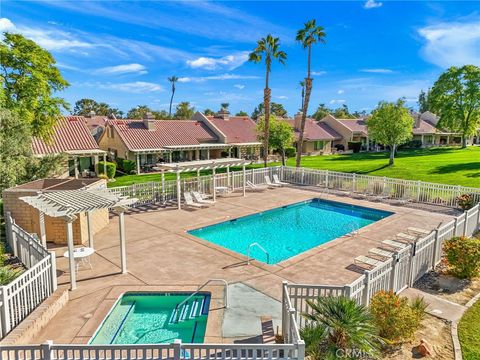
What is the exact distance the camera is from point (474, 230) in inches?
525

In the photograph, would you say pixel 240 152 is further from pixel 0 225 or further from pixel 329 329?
pixel 329 329

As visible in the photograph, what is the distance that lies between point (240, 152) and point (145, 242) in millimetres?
30394

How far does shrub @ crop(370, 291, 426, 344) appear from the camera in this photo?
6.37 m

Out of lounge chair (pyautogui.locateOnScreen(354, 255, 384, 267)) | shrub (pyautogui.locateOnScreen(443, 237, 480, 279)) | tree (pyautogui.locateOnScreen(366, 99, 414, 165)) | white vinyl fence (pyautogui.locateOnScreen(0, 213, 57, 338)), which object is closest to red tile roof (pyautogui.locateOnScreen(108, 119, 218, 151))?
tree (pyautogui.locateOnScreen(366, 99, 414, 165))

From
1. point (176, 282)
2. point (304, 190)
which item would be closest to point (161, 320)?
point (176, 282)

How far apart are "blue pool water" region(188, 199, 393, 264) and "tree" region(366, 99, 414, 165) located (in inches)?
557

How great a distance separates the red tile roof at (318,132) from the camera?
49128 millimetres

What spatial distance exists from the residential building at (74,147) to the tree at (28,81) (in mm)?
5178

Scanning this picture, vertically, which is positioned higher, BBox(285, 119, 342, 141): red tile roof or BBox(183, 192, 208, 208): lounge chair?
BBox(285, 119, 342, 141): red tile roof

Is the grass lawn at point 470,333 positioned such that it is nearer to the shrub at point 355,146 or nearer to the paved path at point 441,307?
the paved path at point 441,307

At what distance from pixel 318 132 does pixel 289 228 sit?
3766cm

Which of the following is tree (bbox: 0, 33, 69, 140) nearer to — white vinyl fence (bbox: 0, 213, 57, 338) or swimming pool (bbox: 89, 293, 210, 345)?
white vinyl fence (bbox: 0, 213, 57, 338)

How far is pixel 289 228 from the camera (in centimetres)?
1611

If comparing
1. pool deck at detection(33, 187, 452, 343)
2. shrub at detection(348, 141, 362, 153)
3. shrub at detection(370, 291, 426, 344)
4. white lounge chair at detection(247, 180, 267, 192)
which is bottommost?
pool deck at detection(33, 187, 452, 343)
